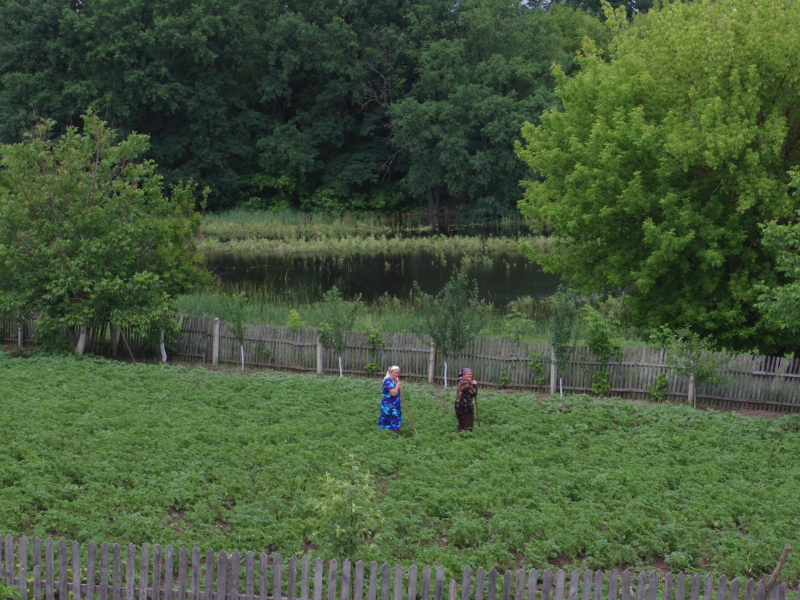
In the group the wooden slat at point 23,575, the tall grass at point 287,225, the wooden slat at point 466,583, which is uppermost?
the tall grass at point 287,225

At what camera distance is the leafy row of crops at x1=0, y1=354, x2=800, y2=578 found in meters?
10.5

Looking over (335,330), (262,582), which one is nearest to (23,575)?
(262,582)

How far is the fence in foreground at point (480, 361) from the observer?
17906 millimetres

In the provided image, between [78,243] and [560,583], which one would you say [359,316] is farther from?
[560,583]

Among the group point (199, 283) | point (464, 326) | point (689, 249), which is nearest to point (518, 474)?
point (464, 326)

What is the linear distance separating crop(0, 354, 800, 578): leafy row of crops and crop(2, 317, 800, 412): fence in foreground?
1285 mm

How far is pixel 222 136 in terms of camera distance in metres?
61.0

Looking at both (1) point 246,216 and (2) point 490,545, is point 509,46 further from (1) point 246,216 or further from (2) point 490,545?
(2) point 490,545

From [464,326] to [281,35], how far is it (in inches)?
1786

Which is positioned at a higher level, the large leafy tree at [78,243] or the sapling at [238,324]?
the large leafy tree at [78,243]

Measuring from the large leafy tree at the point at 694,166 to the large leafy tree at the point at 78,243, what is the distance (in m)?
10.7

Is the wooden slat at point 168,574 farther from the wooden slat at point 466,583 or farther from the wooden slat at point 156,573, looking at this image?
the wooden slat at point 466,583

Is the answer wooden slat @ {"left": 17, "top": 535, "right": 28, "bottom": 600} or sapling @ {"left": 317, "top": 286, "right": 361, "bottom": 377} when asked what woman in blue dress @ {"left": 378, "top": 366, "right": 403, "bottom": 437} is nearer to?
sapling @ {"left": 317, "top": 286, "right": 361, "bottom": 377}

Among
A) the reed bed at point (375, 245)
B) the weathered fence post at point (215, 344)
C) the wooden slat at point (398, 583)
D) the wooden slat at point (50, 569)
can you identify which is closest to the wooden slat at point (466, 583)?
the wooden slat at point (398, 583)
